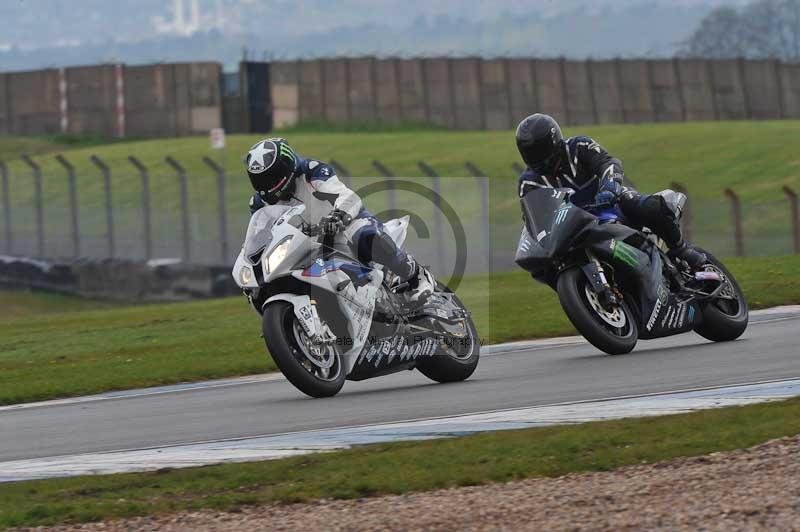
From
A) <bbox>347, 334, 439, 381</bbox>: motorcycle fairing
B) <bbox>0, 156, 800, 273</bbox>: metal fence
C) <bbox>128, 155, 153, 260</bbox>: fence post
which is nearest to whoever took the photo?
<bbox>347, 334, 439, 381</bbox>: motorcycle fairing

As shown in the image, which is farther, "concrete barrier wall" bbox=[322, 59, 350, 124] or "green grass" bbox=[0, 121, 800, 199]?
"concrete barrier wall" bbox=[322, 59, 350, 124]

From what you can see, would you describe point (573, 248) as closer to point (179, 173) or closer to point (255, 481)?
point (255, 481)

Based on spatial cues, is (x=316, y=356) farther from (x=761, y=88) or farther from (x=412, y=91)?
(x=761, y=88)

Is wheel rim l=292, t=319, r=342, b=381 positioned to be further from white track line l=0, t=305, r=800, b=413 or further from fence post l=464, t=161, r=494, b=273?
fence post l=464, t=161, r=494, b=273

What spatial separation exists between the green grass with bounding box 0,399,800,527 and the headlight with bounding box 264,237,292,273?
221 centimetres

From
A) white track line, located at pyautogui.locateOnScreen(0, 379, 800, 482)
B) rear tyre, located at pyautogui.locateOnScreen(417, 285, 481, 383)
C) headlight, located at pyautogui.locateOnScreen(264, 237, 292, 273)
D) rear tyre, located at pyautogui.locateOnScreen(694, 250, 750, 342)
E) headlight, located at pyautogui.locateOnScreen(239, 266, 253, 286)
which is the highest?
headlight, located at pyautogui.locateOnScreen(264, 237, 292, 273)

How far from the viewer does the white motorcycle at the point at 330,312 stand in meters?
10.5

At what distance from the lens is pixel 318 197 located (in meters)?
11.0

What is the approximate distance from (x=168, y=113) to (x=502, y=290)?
120 feet

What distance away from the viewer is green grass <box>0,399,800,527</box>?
7.52 meters

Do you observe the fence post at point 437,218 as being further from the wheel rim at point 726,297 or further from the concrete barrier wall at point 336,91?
the concrete barrier wall at point 336,91

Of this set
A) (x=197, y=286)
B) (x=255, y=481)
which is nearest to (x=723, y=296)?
(x=255, y=481)

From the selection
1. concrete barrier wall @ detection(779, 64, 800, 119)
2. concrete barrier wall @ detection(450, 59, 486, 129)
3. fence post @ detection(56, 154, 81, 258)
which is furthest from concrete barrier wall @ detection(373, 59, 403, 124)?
fence post @ detection(56, 154, 81, 258)

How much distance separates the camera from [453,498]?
23.7 ft
